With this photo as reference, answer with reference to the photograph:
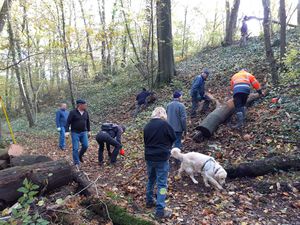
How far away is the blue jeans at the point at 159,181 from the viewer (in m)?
5.55

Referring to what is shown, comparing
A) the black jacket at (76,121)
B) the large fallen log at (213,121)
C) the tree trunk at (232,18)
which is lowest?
the large fallen log at (213,121)

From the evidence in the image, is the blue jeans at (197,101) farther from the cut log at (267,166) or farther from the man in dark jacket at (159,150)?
the man in dark jacket at (159,150)

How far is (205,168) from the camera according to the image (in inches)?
272

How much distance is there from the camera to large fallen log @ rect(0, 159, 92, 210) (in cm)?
584

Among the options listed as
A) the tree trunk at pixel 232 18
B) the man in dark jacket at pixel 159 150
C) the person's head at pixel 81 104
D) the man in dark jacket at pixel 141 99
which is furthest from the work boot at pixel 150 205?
the tree trunk at pixel 232 18

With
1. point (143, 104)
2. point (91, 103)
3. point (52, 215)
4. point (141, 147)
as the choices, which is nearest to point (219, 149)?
point (141, 147)

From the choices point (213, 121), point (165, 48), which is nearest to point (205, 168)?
point (213, 121)

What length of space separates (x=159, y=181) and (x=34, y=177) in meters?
2.66

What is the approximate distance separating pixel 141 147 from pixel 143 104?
19.2 ft

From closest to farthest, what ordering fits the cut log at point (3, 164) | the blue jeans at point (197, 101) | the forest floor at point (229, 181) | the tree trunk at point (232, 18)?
the forest floor at point (229, 181), the cut log at point (3, 164), the blue jeans at point (197, 101), the tree trunk at point (232, 18)

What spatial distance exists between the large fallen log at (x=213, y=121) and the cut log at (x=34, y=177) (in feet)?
14.0

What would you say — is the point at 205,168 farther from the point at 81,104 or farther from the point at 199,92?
the point at 199,92

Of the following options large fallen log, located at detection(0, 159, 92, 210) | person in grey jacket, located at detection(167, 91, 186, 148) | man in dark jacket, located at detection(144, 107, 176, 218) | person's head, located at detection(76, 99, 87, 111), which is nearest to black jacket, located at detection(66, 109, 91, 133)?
person's head, located at detection(76, 99, 87, 111)

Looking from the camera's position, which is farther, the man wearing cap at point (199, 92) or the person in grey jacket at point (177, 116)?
the man wearing cap at point (199, 92)
